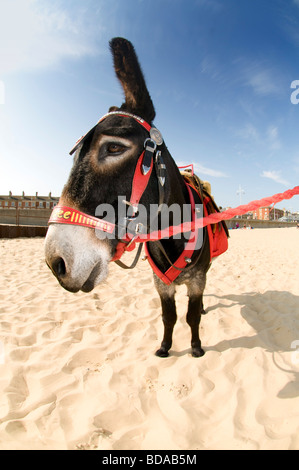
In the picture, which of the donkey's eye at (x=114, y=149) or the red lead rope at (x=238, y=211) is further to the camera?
the red lead rope at (x=238, y=211)

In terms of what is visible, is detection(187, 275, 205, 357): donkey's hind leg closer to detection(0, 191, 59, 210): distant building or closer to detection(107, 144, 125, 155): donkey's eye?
detection(107, 144, 125, 155): donkey's eye

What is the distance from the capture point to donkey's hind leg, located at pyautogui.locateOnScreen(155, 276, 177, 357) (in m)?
2.61

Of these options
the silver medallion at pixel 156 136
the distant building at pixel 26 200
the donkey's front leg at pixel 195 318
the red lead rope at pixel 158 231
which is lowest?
the donkey's front leg at pixel 195 318

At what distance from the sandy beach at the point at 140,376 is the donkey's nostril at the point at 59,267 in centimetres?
126

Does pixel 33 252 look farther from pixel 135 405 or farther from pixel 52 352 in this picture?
pixel 135 405

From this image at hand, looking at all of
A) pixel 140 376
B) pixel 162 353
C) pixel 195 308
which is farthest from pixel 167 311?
pixel 140 376

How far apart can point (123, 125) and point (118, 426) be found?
2.12m

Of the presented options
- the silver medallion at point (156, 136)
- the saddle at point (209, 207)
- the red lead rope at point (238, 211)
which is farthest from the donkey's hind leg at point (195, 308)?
the silver medallion at point (156, 136)

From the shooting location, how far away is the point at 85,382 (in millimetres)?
2221

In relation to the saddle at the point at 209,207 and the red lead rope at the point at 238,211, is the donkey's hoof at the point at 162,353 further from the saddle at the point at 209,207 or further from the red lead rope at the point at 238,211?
the red lead rope at the point at 238,211

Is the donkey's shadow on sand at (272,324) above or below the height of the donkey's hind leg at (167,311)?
below

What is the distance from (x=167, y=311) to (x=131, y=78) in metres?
2.22

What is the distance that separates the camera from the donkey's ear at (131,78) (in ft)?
Result: 5.22
